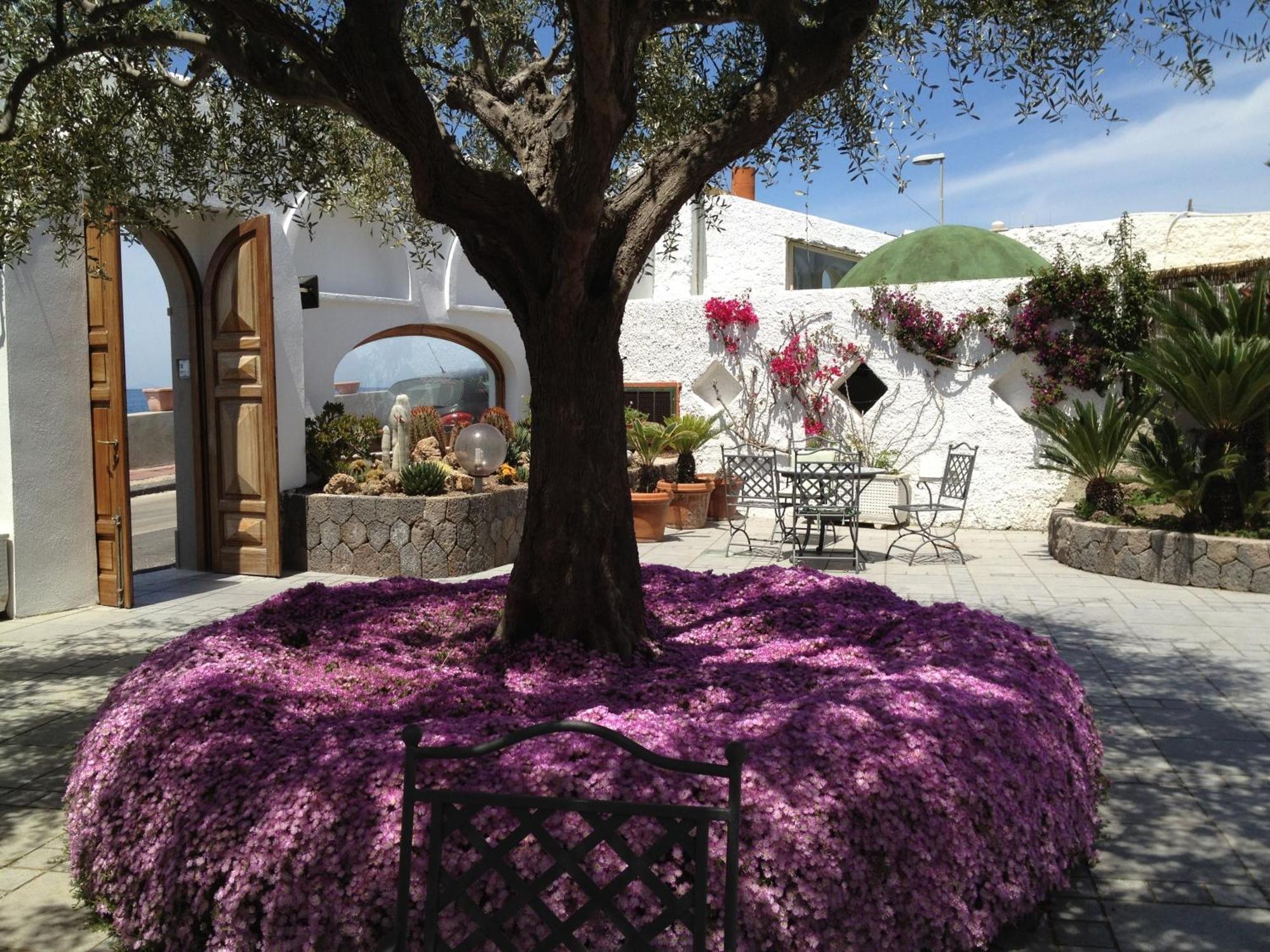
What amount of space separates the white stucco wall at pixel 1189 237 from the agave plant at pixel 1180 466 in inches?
190

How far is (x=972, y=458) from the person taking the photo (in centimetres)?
1041

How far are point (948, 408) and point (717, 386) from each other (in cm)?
320

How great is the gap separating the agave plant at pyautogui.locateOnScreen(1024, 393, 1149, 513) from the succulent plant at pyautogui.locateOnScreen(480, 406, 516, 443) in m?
5.83

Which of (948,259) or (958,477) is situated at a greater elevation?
(948,259)

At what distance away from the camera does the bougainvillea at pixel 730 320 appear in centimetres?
1380

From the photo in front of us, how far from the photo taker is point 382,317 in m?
12.0

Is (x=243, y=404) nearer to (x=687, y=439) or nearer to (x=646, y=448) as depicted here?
(x=646, y=448)

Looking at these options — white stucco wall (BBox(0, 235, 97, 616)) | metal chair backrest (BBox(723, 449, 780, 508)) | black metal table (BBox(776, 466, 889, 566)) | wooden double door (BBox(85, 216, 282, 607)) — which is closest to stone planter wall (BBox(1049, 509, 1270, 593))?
black metal table (BBox(776, 466, 889, 566))

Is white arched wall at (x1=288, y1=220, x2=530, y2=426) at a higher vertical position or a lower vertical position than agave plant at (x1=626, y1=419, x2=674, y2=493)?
higher

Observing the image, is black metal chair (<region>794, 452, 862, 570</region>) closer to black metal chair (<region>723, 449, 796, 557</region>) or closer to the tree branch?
black metal chair (<region>723, 449, 796, 557</region>)

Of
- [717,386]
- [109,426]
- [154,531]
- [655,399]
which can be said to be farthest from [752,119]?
[154,531]

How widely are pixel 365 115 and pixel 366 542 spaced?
577 cm

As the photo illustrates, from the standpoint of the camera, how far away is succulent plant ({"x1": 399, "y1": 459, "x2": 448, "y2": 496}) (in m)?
9.45

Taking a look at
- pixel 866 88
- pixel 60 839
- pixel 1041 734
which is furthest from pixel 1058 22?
pixel 60 839
